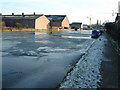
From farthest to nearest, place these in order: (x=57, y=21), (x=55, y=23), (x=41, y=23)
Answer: (x=57, y=21)
(x=55, y=23)
(x=41, y=23)

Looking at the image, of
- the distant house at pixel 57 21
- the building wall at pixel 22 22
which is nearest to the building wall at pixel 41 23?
the building wall at pixel 22 22

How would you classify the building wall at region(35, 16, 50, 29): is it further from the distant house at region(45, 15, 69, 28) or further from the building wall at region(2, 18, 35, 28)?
the distant house at region(45, 15, 69, 28)

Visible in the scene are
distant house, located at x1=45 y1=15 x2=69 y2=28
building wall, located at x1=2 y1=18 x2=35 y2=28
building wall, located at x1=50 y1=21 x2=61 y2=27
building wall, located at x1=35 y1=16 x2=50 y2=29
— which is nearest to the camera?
building wall, located at x1=2 y1=18 x2=35 y2=28

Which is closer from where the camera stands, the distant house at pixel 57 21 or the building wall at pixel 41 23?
the building wall at pixel 41 23

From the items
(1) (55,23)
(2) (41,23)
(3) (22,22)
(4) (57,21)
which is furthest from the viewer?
(4) (57,21)

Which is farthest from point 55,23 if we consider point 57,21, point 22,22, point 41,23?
point 22,22

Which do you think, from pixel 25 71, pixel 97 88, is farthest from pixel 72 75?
pixel 25 71

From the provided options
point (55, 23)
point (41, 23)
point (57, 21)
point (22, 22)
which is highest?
point (57, 21)

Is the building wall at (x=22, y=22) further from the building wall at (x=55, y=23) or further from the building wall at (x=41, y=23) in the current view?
the building wall at (x=55, y=23)

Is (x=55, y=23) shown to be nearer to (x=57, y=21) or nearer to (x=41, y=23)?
(x=57, y=21)

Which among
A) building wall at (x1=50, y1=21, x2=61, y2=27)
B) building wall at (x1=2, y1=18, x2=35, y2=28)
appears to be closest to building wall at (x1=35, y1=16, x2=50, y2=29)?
building wall at (x1=2, y1=18, x2=35, y2=28)

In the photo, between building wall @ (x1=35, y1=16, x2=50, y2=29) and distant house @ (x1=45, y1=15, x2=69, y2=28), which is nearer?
building wall @ (x1=35, y1=16, x2=50, y2=29)

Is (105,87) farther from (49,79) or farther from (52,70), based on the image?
(52,70)

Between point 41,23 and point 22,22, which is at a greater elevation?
point 22,22
